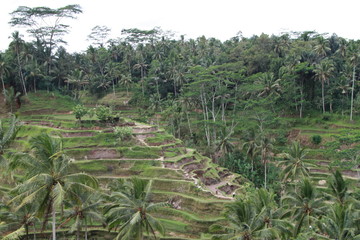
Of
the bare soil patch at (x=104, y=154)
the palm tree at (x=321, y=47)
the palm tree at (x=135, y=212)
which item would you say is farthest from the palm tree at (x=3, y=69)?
the palm tree at (x=321, y=47)

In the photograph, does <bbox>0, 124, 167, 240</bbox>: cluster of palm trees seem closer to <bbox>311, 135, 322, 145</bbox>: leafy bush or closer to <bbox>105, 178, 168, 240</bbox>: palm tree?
<bbox>105, 178, 168, 240</bbox>: palm tree

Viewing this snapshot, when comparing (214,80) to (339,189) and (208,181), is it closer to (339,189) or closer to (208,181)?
(208,181)

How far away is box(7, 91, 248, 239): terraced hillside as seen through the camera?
30781 millimetres

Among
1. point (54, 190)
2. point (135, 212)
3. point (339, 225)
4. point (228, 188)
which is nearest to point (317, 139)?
point (228, 188)

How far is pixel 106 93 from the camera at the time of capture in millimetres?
73250

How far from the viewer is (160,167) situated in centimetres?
3744

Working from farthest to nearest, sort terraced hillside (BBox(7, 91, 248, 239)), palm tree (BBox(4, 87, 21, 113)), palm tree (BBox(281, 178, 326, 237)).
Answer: palm tree (BBox(4, 87, 21, 113)) → terraced hillside (BBox(7, 91, 248, 239)) → palm tree (BBox(281, 178, 326, 237))

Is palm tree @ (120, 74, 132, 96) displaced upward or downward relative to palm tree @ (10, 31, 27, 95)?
downward

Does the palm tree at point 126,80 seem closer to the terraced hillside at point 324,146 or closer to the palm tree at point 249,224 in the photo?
the terraced hillside at point 324,146

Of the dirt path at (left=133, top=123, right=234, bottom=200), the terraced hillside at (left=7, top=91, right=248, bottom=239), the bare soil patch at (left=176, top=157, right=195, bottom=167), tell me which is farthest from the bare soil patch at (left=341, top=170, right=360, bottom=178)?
the bare soil patch at (left=176, top=157, right=195, bottom=167)

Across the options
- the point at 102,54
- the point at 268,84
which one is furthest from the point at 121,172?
the point at 102,54

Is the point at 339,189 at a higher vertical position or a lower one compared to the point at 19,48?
lower

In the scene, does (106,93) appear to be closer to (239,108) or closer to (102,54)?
(102,54)

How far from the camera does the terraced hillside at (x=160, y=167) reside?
101 feet
